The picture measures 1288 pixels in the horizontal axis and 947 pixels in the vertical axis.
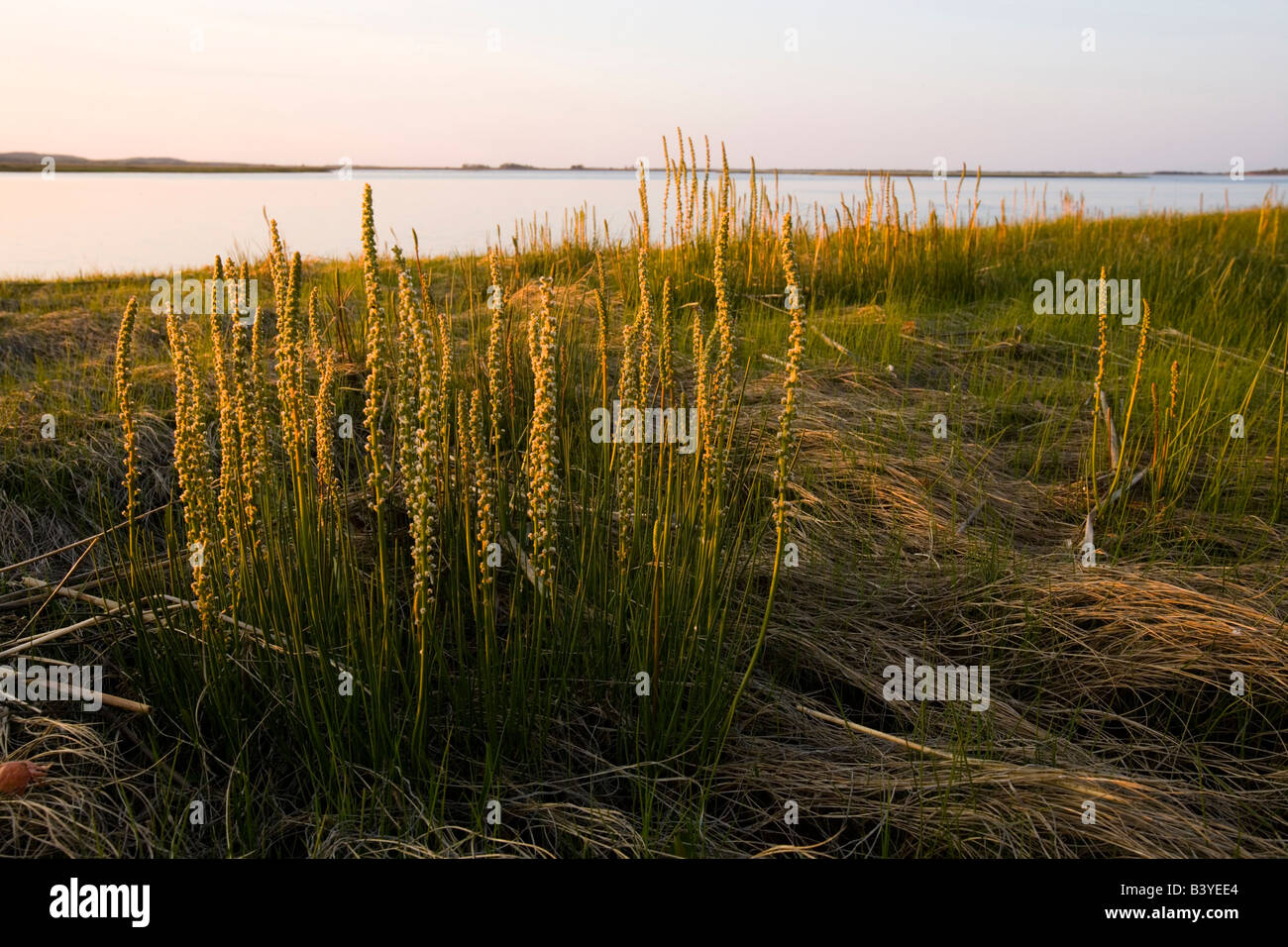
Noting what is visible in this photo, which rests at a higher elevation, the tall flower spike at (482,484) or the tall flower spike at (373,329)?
the tall flower spike at (373,329)

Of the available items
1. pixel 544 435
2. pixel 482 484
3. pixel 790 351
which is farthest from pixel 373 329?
pixel 790 351

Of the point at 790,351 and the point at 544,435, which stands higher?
the point at 790,351

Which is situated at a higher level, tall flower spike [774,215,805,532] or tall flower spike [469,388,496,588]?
tall flower spike [774,215,805,532]

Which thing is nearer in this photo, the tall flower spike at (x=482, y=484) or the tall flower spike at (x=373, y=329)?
the tall flower spike at (x=373, y=329)

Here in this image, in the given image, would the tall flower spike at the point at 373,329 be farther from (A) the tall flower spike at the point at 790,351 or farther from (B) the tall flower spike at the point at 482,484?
(A) the tall flower spike at the point at 790,351

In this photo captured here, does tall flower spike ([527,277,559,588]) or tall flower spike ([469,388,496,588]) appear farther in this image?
tall flower spike ([469,388,496,588])

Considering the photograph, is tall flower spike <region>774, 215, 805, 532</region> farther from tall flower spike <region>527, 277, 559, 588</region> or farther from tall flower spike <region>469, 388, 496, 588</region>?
tall flower spike <region>469, 388, 496, 588</region>

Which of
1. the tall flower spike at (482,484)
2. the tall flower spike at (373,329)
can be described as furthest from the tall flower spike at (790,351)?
the tall flower spike at (373,329)

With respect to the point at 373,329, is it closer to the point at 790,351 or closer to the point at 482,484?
the point at 482,484

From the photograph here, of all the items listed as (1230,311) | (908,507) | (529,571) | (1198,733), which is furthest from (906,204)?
(529,571)

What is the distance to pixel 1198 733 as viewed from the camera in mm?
2629

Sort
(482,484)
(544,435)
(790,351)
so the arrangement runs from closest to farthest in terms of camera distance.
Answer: (790,351)
(544,435)
(482,484)

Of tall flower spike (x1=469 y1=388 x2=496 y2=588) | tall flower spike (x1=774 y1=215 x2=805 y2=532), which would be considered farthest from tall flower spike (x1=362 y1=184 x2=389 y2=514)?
tall flower spike (x1=774 y1=215 x2=805 y2=532)
